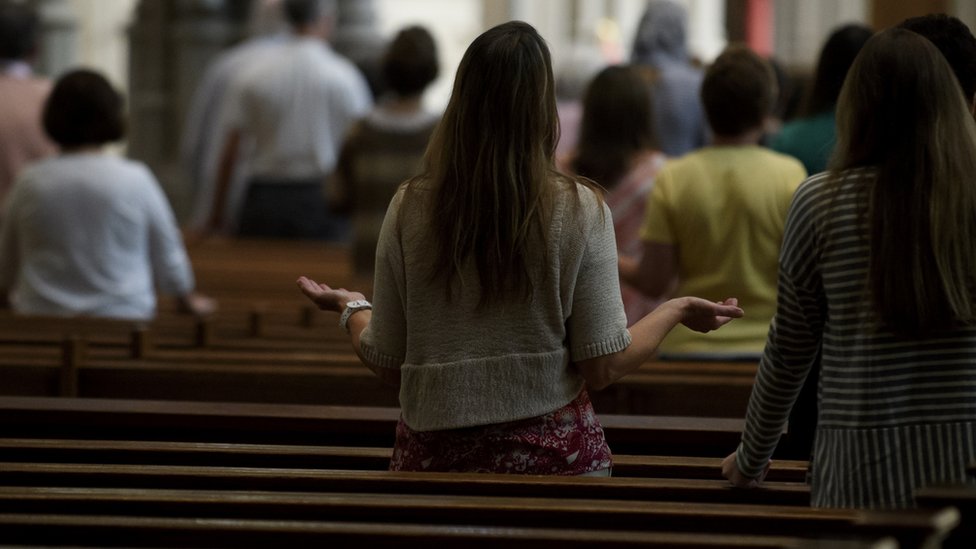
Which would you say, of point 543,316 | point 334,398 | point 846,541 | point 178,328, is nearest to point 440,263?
point 543,316

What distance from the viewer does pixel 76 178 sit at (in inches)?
263

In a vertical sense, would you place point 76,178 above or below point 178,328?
above

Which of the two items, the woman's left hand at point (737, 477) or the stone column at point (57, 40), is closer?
the woman's left hand at point (737, 477)

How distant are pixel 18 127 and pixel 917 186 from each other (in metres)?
5.95

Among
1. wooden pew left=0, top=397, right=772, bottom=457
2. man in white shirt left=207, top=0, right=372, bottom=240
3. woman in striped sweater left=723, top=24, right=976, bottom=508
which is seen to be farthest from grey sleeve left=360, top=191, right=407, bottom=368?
man in white shirt left=207, top=0, right=372, bottom=240

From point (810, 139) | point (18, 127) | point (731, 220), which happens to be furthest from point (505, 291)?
point (18, 127)

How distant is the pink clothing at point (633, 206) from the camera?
20.2 ft

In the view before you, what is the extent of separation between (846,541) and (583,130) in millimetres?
3660

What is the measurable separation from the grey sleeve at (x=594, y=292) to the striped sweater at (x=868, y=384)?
1.16 ft

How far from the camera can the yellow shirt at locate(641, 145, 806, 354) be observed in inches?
217

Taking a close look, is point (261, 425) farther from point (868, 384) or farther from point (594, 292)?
point (868, 384)

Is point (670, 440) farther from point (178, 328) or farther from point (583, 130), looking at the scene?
point (178, 328)

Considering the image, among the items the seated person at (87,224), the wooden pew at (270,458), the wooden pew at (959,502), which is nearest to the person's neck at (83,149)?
the seated person at (87,224)

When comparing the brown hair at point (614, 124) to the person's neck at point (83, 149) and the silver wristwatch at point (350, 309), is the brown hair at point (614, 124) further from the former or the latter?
the silver wristwatch at point (350, 309)
